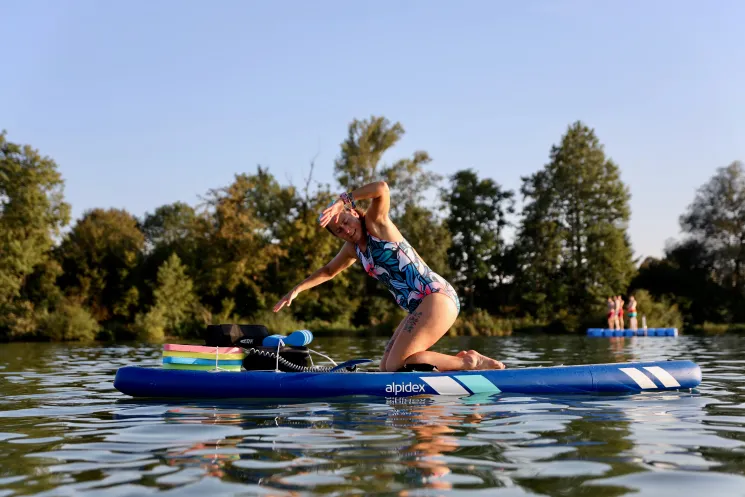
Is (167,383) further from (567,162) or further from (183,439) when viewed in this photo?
(567,162)

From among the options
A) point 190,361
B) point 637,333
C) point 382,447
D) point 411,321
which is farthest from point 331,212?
point 637,333

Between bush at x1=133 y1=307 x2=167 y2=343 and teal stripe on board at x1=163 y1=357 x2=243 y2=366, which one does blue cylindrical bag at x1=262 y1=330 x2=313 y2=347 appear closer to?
teal stripe on board at x1=163 y1=357 x2=243 y2=366

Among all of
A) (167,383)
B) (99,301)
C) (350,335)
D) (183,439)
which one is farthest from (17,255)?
→ (183,439)

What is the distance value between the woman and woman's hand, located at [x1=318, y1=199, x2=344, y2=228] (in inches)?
1.0

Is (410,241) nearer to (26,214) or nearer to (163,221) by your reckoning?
(26,214)

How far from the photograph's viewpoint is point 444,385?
25.1 ft

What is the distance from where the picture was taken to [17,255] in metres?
40.5

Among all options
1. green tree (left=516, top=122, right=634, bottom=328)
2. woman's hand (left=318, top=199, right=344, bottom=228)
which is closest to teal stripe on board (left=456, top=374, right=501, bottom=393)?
woman's hand (left=318, top=199, right=344, bottom=228)

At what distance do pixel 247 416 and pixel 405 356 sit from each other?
71.9 inches

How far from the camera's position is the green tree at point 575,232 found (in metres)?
48.6

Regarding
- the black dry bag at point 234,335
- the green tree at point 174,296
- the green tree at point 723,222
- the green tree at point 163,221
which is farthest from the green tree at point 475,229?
the black dry bag at point 234,335

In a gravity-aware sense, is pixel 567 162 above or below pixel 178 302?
above

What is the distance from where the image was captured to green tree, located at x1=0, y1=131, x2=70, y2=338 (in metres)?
40.7

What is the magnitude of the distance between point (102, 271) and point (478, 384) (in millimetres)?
43041
